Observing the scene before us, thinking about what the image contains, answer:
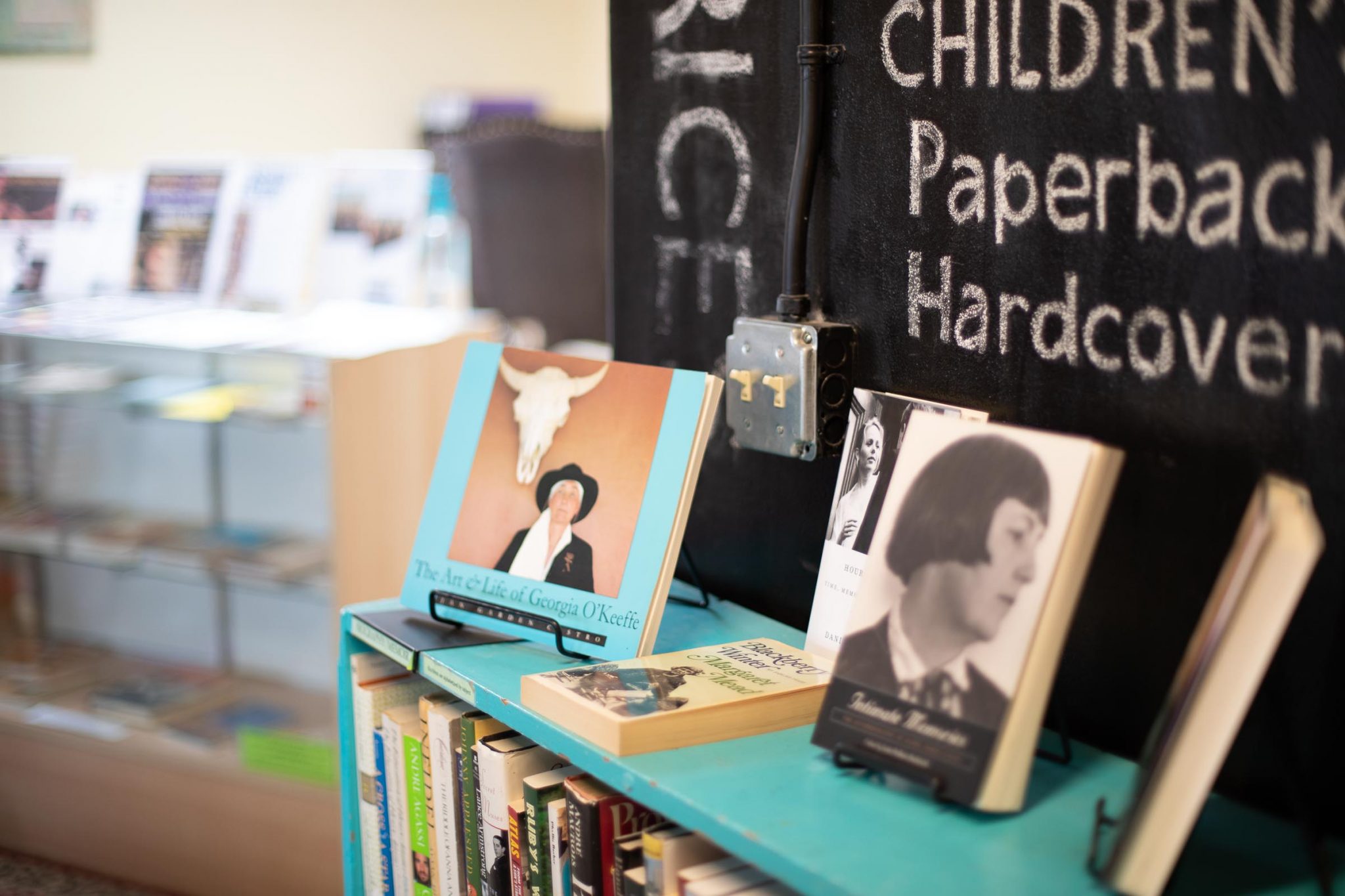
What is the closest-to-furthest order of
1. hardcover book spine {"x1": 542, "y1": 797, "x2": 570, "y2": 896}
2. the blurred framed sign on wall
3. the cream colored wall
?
1. hardcover book spine {"x1": 542, "y1": 797, "x2": 570, "y2": 896}
2. the blurred framed sign on wall
3. the cream colored wall

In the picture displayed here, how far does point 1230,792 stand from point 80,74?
5.47 metres

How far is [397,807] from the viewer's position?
141cm

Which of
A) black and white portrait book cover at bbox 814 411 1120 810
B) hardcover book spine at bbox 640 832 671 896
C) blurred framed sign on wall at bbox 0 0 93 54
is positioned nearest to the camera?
black and white portrait book cover at bbox 814 411 1120 810

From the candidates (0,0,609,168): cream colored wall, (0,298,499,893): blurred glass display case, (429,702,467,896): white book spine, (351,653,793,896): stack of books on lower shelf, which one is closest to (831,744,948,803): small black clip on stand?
(351,653,793,896): stack of books on lower shelf

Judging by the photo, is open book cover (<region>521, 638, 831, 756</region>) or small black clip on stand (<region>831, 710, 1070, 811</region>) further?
open book cover (<region>521, 638, 831, 756</region>)

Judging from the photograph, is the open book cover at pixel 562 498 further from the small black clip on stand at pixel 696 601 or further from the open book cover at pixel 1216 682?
the open book cover at pixel 1216 682

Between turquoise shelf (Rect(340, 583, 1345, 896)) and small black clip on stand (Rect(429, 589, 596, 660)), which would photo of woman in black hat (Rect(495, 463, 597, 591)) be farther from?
turquoise shelf (Rect(340, 583, 1345, 896))

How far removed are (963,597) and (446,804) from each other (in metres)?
0.64

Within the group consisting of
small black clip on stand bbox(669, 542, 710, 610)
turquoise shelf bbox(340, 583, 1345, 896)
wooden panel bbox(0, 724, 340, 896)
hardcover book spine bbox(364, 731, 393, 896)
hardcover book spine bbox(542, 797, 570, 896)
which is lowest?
wooden panel bbox(0, 724, 340, 896)

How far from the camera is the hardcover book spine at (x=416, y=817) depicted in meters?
1.36

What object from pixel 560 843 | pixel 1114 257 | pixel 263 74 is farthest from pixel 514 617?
pixel 263 74

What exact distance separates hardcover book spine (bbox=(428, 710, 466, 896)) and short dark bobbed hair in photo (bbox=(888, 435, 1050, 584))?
0.55 metres

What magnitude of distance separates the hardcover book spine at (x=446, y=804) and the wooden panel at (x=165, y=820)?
1.08 meters

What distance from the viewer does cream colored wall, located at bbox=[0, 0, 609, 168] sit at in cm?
522
